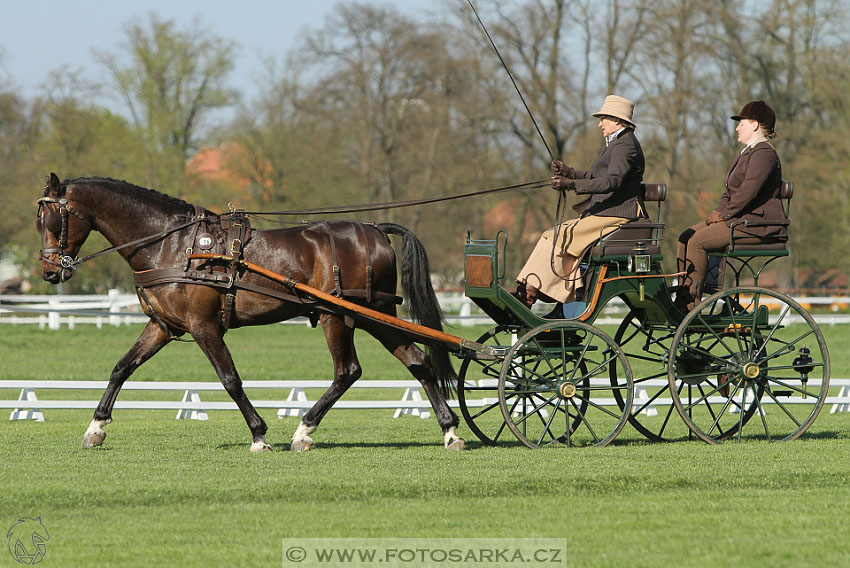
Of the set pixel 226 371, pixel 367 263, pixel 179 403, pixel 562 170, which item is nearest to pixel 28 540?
pixel 226 371

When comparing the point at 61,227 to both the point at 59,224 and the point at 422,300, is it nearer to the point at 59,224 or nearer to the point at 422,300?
the point at 59,224

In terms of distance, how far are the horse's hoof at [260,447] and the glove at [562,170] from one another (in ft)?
9.71

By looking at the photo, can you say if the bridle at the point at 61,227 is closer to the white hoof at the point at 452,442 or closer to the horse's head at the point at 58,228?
the horse's head at the point at 58,228

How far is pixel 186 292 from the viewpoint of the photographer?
29.2ft

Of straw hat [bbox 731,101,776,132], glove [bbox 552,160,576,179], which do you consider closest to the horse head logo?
glove [bbox 552,160,576,179]

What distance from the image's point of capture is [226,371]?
29.5 feet

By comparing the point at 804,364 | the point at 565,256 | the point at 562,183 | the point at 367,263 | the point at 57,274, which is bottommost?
the point at 804,364

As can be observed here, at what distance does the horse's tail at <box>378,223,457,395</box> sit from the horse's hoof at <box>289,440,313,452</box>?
3.94ft

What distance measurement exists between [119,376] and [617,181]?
4.06 m

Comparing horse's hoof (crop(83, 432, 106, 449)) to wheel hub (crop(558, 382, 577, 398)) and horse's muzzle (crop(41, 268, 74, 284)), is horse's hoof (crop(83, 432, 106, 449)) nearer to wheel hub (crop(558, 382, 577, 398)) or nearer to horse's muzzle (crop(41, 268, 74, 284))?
horse's muzzle (crop(41, 268, 74, 284))

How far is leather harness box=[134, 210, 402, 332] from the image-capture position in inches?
351

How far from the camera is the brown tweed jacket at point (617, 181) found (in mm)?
8695

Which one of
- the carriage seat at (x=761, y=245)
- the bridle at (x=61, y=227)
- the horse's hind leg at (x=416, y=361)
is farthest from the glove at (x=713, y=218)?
the bridle at (x=61, y=227)

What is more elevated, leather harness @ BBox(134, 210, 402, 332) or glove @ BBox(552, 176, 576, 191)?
glove @ BBox(552, 176, 576, 191)
